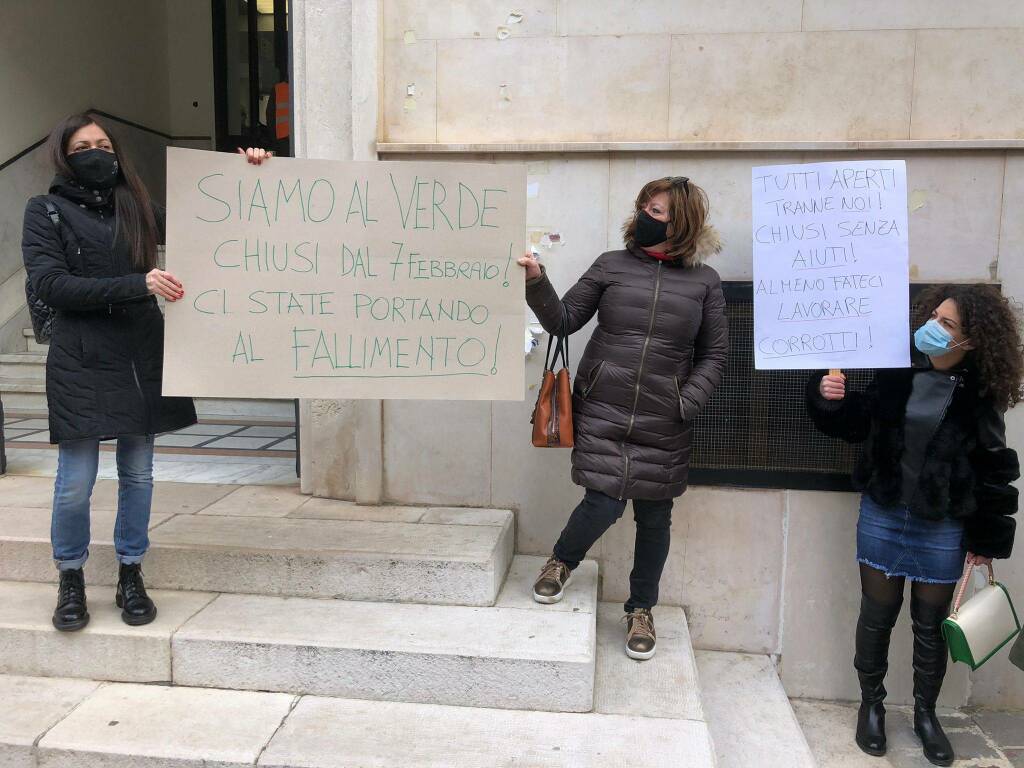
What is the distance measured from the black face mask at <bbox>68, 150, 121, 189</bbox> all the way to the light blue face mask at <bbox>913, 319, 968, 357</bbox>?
10.2 ft

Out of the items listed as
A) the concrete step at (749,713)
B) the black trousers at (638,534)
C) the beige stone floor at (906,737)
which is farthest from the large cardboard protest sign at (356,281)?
the beige stone floor at (906,737)

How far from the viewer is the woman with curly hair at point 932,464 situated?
9.33 ft

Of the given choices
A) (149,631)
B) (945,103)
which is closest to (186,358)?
(149,631)

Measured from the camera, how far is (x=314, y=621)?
309 cm

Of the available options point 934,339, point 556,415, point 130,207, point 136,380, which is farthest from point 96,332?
point 934,339

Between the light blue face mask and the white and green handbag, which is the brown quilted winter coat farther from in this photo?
the white and green handbag

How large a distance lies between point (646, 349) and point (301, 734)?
6.25 ft

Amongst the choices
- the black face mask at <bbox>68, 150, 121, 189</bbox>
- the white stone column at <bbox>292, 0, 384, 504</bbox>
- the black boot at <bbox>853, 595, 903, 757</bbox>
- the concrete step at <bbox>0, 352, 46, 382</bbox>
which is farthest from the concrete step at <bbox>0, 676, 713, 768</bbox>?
the concrete step at <bbox>0, 352, 46, 382</bbox>

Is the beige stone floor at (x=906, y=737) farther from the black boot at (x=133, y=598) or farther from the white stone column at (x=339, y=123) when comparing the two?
the black boot at (x=133, y=598)

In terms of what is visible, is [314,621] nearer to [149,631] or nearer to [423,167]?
[149,631]

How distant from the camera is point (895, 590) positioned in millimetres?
3137

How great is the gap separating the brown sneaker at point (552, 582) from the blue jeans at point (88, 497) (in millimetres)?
1648

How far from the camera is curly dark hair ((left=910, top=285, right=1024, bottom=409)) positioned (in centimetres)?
280

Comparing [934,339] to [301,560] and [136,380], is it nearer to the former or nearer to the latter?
[301,560]
